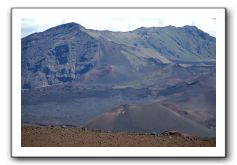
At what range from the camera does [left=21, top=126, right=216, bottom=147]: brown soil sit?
12602 mm

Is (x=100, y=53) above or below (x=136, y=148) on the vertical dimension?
above

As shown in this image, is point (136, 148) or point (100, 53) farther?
point (100, 53)

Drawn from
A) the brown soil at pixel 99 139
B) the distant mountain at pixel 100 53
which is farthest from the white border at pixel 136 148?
the distant mountain at pixel 100 53

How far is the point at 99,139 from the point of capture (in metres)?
12.7

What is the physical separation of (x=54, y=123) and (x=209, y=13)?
1.99 metres

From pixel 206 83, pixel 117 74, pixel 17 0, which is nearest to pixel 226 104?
pixel 206 83

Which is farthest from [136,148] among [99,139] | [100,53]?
[100,53]

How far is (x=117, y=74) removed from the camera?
1289 cm

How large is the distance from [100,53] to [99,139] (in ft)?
3.05

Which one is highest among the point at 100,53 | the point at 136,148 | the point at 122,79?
the point at 100,53

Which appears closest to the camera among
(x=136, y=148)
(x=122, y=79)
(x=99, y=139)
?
(x=136, y=148)

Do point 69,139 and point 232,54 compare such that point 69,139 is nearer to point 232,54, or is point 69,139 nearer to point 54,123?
point 54,123

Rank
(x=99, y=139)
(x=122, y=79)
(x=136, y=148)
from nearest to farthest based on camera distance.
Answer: (x=136, y=148) → (x=99, y=139) → (x=122, y=79)

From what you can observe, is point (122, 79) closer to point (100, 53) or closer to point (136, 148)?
point (100, 53)
